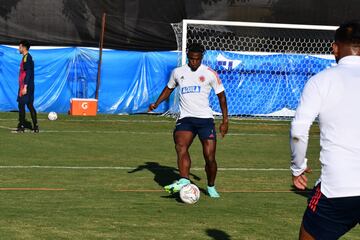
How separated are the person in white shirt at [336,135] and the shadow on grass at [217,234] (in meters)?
3.22

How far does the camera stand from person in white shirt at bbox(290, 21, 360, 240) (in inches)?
209

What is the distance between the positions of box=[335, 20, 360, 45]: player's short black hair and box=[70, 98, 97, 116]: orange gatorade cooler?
2062cm

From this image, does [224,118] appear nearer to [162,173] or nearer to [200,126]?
[200,126]

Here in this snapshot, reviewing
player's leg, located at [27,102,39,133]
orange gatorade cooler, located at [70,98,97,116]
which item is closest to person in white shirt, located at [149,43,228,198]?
player's leg, located at [27,102,39,133]

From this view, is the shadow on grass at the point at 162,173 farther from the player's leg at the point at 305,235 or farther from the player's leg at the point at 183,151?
the player's leg at the point at 305,235

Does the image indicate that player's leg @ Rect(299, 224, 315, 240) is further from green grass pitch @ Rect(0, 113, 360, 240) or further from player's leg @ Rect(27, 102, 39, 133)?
player's leg @ Rect(27, 102, 39, 133)

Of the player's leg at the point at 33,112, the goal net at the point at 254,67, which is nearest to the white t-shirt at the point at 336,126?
the player's leg at the point at 33,112

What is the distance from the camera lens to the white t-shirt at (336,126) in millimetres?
5309

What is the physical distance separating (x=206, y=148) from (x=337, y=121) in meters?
6.04

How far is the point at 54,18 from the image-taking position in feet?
93.9

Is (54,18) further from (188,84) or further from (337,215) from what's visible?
(337,215)

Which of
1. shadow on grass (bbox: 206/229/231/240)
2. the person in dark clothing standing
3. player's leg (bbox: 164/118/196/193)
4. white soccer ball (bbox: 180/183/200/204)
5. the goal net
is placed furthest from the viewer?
the goal net

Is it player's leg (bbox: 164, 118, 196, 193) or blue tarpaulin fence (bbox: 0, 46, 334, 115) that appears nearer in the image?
player's leg (bbox: 164, 118, 196, 193)

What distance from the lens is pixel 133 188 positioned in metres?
12.1
